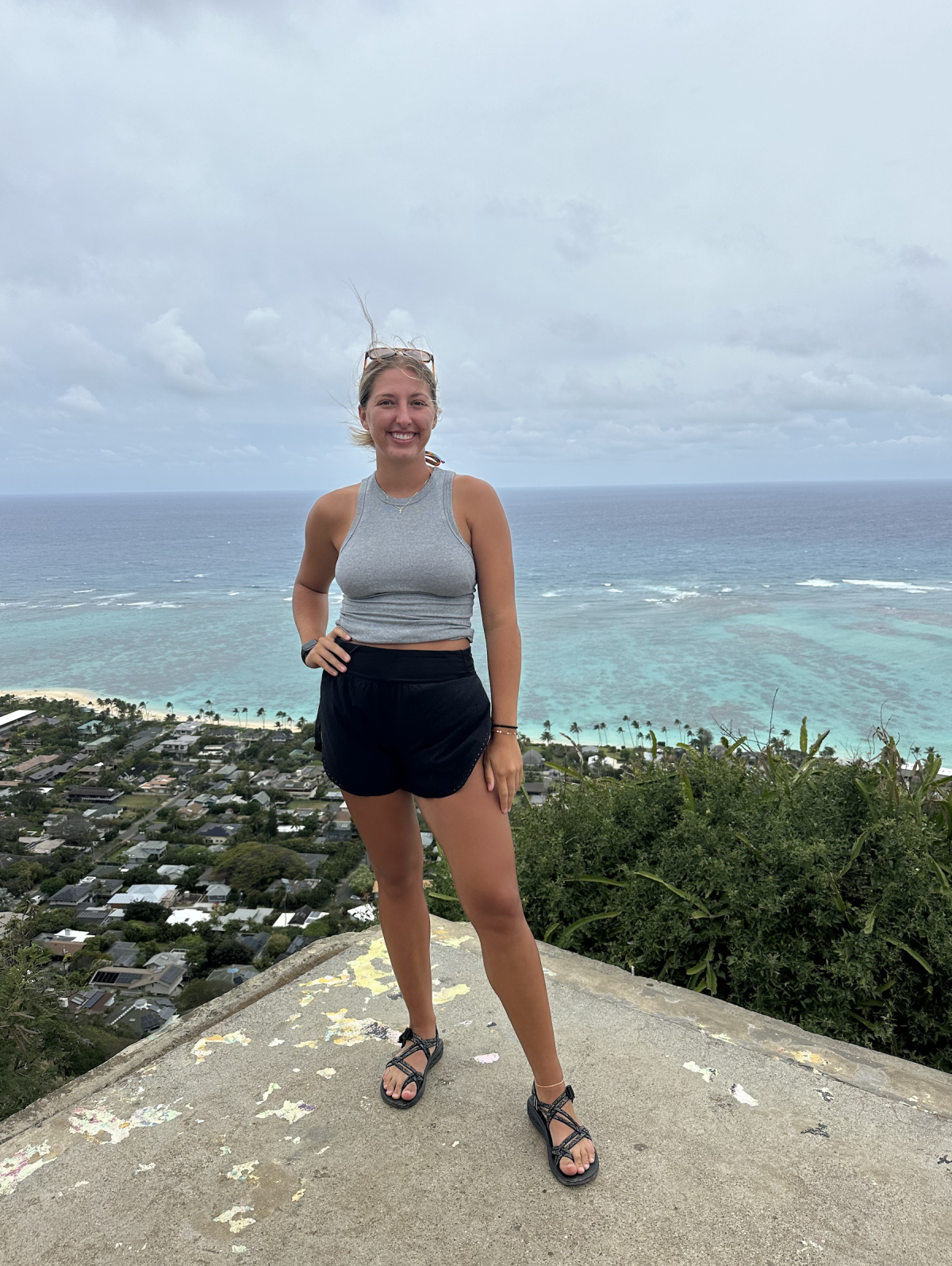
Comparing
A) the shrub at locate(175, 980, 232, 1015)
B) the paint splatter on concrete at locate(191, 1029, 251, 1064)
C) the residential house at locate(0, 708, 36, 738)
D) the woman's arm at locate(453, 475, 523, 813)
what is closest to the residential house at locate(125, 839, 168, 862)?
the shrub at locate(175, 980, 232, 1015)

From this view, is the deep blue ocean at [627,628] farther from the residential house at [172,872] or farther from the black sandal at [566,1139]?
the residential house at [172,872]

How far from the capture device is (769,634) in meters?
42.0

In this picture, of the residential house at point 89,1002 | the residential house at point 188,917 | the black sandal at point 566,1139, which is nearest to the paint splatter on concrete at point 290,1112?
the black sandal at point 566,1139

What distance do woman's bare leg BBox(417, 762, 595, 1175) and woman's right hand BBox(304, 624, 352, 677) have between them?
41cm

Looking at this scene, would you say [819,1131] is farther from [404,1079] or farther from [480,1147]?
[404,1079]

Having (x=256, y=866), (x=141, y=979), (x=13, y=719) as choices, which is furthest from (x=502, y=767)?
(x=13, y=719)

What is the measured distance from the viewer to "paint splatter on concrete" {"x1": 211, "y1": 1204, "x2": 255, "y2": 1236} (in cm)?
168

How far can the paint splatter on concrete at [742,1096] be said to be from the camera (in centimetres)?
199

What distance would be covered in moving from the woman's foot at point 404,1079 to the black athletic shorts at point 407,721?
0.80 metres

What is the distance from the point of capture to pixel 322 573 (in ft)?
7.27

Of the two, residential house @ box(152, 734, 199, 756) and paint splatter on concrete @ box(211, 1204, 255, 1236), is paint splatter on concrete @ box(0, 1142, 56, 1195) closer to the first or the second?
paint splatter on concrete @ box(211, 1204, 255, 1236)

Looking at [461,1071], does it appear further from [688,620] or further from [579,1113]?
[688,620]

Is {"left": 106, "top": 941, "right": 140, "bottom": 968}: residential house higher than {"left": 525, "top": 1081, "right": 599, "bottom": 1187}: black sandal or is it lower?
lower

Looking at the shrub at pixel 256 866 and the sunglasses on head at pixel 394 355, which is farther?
the shrub at pixel 256 866
